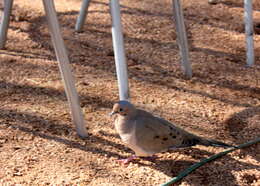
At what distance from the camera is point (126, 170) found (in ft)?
8.61

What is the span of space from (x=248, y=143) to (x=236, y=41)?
67.2 inches

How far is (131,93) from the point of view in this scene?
11.1 feet

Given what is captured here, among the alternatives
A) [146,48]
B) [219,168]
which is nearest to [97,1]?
[146,48]

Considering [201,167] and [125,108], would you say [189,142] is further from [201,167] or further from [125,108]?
[125,108]

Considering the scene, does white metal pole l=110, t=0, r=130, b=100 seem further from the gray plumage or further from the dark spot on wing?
the dark spot on wing

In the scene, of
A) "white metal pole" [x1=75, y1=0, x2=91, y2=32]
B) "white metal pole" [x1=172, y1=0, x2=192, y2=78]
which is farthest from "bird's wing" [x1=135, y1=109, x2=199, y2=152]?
"white metal pole" [x1=75, y1=0, x2=91, y2=32]

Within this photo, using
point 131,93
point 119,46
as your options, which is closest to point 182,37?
point 131,93

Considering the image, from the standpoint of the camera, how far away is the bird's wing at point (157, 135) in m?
2.55

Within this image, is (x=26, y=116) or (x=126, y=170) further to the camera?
(x=26, y=116)

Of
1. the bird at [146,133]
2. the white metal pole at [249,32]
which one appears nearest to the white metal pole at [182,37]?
the white metal pole at [249,32]

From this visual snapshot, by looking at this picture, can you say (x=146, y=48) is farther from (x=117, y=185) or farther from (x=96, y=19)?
(x=117, y=185)

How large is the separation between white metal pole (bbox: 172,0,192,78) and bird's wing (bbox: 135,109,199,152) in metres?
1.10

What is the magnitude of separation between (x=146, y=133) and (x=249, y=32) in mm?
1701

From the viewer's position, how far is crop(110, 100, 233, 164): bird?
2551 mm
